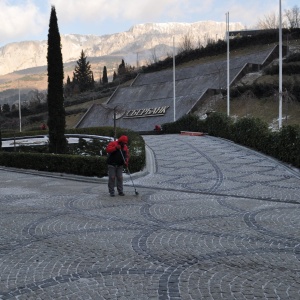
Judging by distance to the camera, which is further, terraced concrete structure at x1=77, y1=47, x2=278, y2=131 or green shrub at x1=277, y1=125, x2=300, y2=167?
terraced concrete structure at x1=77, y1=47, x2=278, y2=131

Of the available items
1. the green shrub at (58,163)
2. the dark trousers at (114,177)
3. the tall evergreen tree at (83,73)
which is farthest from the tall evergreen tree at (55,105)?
the tall evergreen tree at (83,73)

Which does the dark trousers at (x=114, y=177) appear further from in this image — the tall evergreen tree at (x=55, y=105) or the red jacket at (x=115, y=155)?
the tall evergreen tree at (x=55, y=105)

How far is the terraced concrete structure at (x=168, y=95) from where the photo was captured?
41500 mm

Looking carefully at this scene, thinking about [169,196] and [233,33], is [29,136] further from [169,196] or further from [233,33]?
[233,33]

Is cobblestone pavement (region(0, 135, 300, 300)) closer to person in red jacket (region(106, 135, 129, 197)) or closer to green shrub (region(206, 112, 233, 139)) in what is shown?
person in red jacket (region(106, 135, 129, 197))

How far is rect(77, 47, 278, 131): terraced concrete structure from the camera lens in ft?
136

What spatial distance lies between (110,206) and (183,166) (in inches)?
276

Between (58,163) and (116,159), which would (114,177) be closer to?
(116,159)

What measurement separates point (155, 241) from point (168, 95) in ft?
139

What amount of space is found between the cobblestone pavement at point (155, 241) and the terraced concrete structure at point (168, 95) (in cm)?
2739

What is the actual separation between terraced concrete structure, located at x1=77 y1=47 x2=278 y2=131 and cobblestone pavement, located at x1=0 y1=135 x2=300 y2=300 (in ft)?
89.9

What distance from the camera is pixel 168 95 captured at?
47781mm

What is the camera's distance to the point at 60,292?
4.39 m

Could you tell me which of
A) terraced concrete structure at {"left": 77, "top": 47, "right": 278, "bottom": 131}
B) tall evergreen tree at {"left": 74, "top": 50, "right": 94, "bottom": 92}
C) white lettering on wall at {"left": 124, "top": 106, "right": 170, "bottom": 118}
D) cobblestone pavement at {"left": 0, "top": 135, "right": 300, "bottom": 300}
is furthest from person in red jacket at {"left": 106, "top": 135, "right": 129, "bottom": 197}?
tall evergreen tree at {"left": 74, "top": 50, "right": 94, "bottom": 92}
